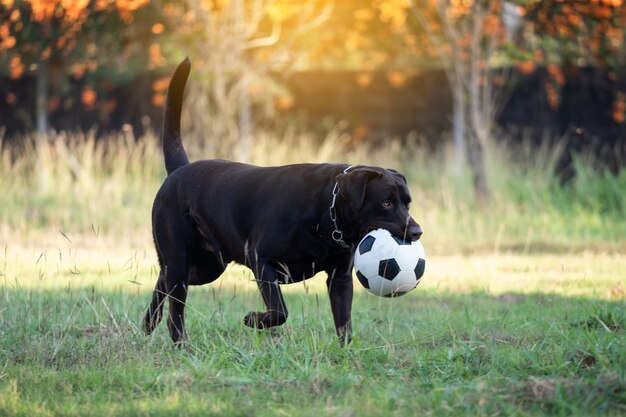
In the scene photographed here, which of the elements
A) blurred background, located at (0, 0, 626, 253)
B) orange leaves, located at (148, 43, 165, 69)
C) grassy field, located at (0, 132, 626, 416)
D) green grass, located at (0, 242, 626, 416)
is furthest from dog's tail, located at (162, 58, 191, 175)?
orange leaves, located at (148, 43, 165, 69)

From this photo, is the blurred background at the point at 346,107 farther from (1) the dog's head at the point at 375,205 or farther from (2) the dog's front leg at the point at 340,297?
(1) the dog's head at the point at 375,205

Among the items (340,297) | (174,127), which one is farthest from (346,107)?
(340,297)

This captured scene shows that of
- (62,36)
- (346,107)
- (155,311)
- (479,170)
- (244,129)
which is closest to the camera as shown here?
(155,311)

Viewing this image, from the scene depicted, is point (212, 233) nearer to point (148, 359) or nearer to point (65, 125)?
point (148, 359)

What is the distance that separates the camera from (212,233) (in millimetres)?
5613

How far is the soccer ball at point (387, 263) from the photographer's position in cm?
486

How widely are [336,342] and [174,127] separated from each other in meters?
2.04

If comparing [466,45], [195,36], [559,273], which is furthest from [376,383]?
[466,45]

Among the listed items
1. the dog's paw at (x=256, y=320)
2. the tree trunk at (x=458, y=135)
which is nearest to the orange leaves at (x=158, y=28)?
the tree trunk at (x=458, y=135)

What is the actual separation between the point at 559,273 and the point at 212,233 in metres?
3.64

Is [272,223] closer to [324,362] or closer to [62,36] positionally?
[324,362]

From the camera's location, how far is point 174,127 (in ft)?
20.3

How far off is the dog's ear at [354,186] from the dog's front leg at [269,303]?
573 millimetres

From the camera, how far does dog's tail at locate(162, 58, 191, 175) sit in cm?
617
